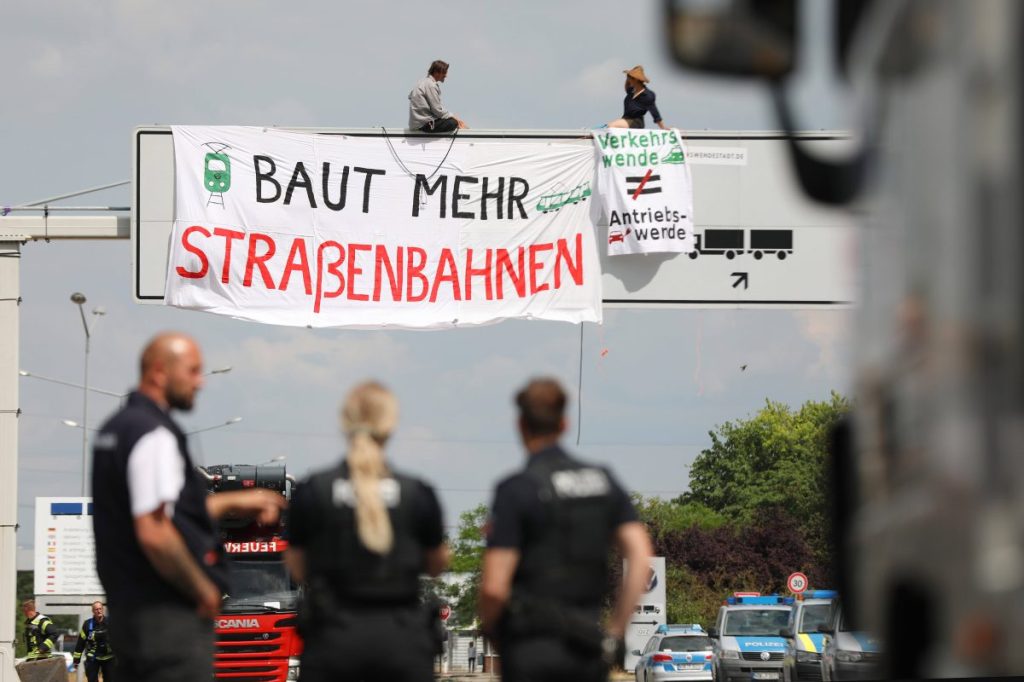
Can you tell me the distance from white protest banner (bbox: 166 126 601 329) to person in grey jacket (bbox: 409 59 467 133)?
195 millimetres

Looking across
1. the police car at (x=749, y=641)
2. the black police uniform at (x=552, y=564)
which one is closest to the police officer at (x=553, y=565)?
the black police uniform at (x=552, y=564)

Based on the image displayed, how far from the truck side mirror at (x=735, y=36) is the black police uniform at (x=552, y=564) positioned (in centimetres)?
350

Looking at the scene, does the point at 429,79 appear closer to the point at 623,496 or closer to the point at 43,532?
the point at 623,496

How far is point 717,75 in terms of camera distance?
2039mm

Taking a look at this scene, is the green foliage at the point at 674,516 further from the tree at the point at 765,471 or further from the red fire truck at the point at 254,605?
the red fire truck at the point at 254,605

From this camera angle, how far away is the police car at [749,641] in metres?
29.1

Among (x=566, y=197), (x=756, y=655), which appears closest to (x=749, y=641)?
(x=756, y=655)

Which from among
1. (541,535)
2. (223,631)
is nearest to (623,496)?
(541,535)

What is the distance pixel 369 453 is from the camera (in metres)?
5.59

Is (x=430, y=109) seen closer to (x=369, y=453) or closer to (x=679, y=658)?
(x=369, y=453)

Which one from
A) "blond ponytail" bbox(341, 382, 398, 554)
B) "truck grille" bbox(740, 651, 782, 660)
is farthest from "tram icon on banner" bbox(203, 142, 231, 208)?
"truck grille" bbox(740, 651, 782, 660)

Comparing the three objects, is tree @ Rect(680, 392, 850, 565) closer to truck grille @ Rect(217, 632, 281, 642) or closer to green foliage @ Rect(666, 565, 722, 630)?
green foliage @ Rect(666, 565, 722, 630)

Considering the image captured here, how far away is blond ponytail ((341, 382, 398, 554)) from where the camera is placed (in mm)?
5535

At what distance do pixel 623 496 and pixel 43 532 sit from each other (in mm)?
30436
